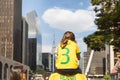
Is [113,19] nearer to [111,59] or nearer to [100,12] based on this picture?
[100,12]

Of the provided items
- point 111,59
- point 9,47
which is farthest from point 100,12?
point 9,47

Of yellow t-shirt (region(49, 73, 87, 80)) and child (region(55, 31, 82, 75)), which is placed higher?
child (region(55, 31, 82, 75))

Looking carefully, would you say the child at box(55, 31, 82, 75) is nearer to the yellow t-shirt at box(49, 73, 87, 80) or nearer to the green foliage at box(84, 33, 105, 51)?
the yellow t-shirt at box(49, 73, 87, 80)

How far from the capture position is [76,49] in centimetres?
830

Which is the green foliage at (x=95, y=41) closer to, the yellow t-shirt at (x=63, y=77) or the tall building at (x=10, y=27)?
the yellow t-shirt at (x=63, y=77)

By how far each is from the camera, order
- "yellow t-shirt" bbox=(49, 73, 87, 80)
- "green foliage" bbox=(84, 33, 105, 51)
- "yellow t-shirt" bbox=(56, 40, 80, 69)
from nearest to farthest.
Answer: "yellow t-shirt" bbox=(49, 73, 87, 80)
"yellow t-shirt" bbox=(56, 40, 80, 69)
"green foliage" bbox=(84, 33, 105, 51)

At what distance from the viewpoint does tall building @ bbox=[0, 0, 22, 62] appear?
168 m

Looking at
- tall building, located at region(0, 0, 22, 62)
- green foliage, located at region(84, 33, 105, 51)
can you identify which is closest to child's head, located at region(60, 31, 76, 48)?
green foliage, located at region(84, 33, 105, 51)

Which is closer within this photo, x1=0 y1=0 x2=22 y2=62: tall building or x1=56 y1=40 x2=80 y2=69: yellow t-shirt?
x1=56 y1=40 x2=80 y2=69: yellow t-shirt

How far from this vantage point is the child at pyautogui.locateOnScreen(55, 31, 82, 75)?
8.04 m

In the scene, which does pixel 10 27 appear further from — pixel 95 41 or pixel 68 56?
pixel 68 56

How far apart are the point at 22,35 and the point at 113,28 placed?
567 ft

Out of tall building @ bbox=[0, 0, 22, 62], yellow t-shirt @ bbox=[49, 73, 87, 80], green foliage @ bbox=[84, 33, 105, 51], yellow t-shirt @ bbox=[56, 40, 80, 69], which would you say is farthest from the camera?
tall building @ bbox=[0, 0, 22, 62]

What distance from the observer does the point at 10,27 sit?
552 ft
